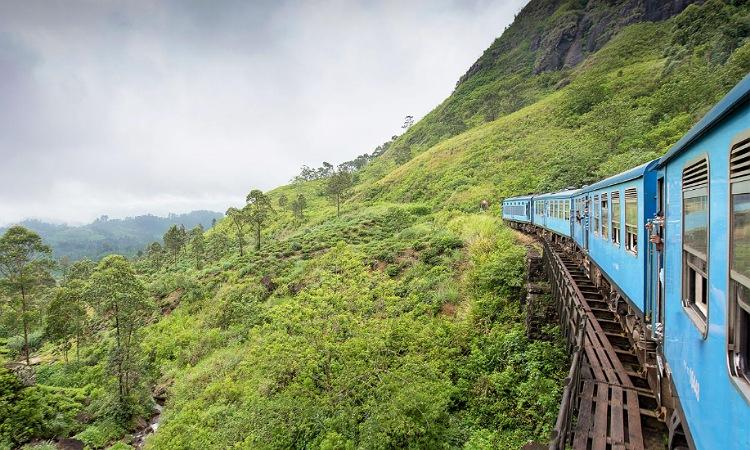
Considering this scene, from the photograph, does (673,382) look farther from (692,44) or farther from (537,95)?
(537,95)

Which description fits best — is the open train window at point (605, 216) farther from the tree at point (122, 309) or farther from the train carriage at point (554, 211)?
the tree at point (122, 309)

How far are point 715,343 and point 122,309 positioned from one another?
67.4 ft

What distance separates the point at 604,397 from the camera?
17.8 feet

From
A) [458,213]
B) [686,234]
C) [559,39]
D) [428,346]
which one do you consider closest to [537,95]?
[559,39]

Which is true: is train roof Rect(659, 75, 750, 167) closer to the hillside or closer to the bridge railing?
the bridge railing

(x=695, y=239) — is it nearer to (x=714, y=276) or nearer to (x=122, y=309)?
(x=714, y=276)

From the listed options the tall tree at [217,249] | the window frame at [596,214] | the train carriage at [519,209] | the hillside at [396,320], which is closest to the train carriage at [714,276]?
the hillside at [396,320]

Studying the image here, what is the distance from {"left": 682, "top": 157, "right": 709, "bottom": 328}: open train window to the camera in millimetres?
3029

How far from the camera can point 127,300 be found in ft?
56.4

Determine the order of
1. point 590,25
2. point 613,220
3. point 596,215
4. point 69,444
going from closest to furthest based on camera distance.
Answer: point 613,220 < point 596,215 < point 69,444 < point 590,25

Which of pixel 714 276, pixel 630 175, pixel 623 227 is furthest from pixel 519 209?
pixel 714 276

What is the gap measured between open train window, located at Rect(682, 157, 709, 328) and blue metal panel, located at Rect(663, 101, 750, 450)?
105mm

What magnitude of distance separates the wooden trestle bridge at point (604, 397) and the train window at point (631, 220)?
61.5 inches

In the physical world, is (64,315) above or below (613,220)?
below
